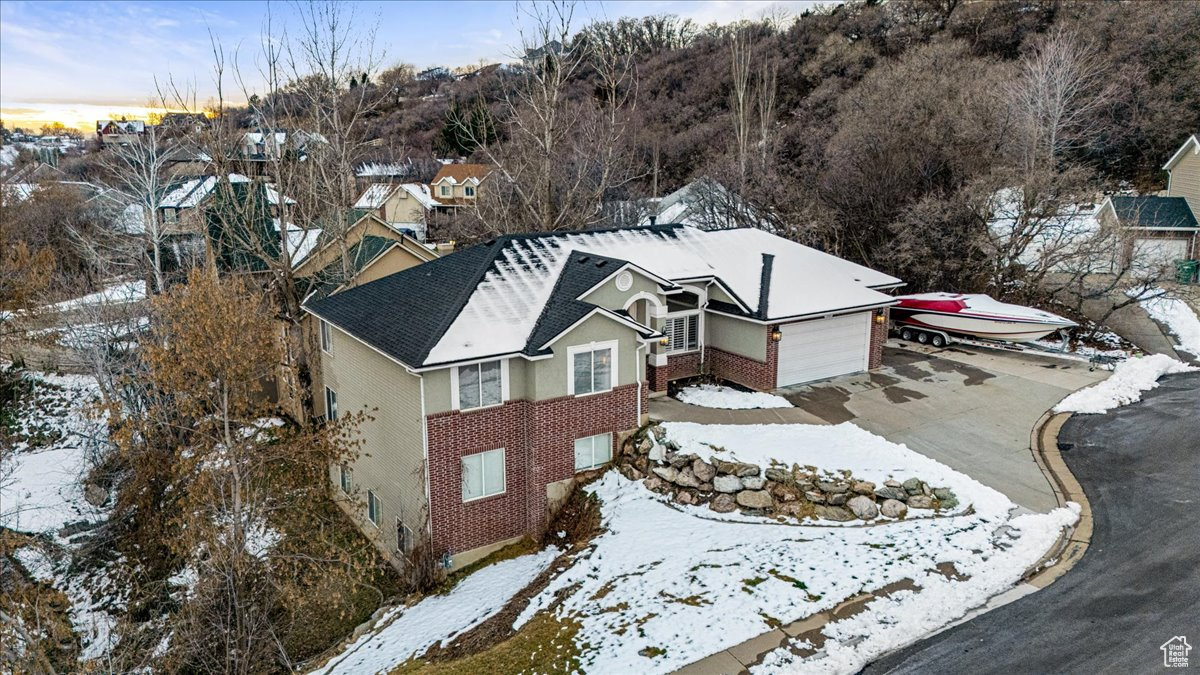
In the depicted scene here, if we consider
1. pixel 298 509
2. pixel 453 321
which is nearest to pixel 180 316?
pixel 453 321

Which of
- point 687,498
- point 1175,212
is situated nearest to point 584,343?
point 687,498

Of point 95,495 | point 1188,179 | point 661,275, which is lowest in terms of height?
point 95,495

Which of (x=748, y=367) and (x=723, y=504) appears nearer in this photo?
(x=723, y=504)

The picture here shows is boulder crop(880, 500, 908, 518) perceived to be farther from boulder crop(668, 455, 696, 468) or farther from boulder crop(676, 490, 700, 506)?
boulder crop(668, 455, 696, 468)

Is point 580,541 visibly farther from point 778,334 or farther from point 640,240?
point 640,240

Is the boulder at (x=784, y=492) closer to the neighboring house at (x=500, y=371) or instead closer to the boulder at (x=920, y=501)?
the boulder at (x=920, y=501)

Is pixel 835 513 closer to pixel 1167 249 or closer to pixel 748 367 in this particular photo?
pixel 748 367

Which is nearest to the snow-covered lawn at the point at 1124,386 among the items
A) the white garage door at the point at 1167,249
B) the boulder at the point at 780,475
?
the boulder at the point at 780,475

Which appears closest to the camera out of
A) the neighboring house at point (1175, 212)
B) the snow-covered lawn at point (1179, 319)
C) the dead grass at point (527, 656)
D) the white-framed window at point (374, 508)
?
the dead grass at point (527, 656)
